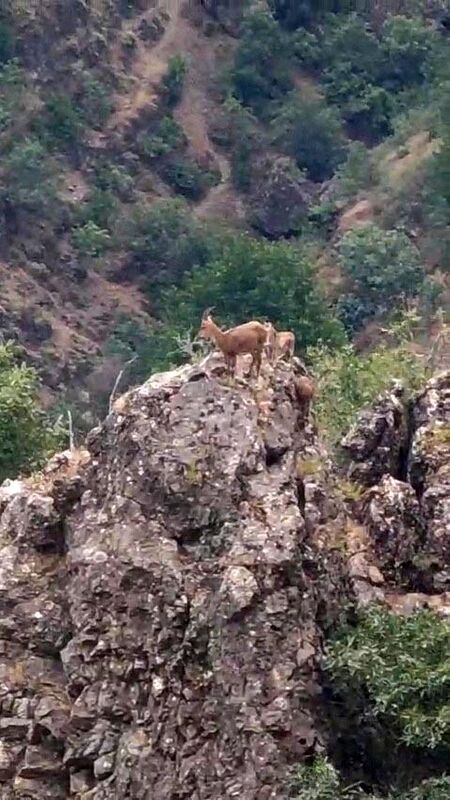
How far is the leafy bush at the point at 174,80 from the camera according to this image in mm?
74769

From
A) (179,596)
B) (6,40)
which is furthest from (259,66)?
(179,596)

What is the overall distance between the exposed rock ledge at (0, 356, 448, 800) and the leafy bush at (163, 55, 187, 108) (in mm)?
60686

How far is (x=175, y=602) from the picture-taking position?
48.5 feet

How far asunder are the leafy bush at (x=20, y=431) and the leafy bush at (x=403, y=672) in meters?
14.3

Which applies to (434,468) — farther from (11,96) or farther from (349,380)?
(11,96)

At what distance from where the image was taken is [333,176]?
7306 cm

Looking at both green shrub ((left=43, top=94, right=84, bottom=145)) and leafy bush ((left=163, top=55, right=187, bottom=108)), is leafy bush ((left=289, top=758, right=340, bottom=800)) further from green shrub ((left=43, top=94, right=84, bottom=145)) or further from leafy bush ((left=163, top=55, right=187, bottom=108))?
leafy bush ((left=163, top=55, right=187, bottom=108))

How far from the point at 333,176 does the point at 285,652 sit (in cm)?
6033

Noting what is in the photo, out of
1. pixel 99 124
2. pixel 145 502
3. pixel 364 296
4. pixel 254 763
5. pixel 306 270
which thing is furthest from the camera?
pixel 99 124

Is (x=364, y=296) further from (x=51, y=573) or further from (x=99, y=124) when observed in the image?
(x=51, y=573)

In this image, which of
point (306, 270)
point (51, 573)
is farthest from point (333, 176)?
point (51, 573)

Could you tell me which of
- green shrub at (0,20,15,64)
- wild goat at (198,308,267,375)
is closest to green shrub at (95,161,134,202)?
green shrub at (0,20,15,64)

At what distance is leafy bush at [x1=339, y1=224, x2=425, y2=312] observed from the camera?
2391 inches

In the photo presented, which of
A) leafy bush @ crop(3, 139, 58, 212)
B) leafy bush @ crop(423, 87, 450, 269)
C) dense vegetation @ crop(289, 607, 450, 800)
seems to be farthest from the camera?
leafy bush @ crop(3, 139, 58, 212)
